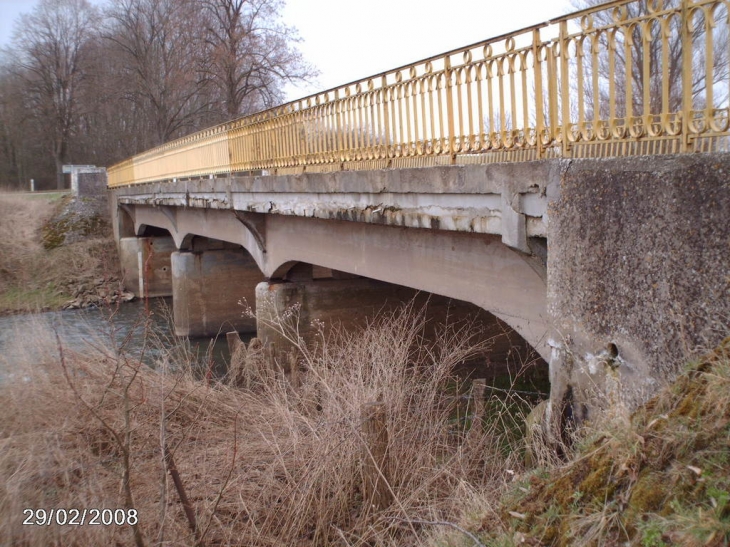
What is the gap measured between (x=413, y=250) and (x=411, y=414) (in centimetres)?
204

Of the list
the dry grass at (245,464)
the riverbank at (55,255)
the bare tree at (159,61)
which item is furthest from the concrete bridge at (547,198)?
the bare tree at (159,61)

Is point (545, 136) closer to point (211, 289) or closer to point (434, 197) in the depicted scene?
point (434, 197)

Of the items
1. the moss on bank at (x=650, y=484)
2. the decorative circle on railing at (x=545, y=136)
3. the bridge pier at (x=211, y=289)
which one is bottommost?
the bridge pier at (x=211, y=289)

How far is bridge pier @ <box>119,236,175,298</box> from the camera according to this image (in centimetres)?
2356

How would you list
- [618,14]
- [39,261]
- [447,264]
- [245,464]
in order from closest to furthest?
[618,14], [245,464], [447,264], [39,261]

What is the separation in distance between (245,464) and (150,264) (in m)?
19.6

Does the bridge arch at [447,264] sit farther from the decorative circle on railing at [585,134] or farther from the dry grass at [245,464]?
the decorative circle on railing at [585,134]

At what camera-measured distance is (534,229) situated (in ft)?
15.0

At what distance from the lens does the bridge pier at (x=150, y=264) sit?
23.6 m

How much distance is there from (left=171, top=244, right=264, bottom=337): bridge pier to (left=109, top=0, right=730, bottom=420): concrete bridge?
7106 millimetres

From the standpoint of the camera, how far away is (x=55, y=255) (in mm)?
25641

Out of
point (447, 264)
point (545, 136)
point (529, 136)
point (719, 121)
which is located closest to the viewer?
point (719, 121)

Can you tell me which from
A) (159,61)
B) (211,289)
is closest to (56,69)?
(159,61)

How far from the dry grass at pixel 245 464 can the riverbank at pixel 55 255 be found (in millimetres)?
15133
